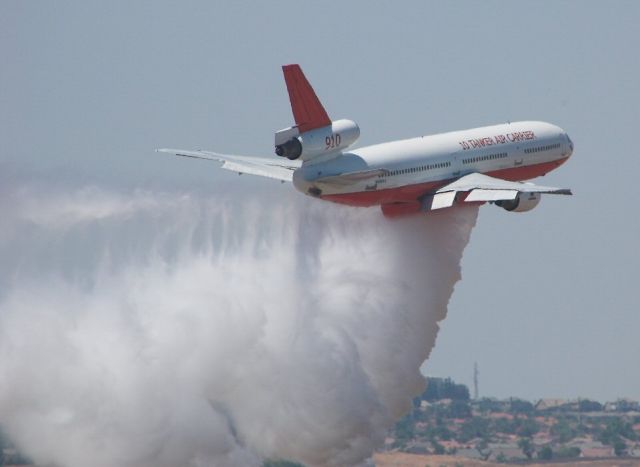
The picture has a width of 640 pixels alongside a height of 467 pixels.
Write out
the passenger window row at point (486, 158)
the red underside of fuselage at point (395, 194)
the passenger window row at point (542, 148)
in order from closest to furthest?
the red underside of fuselage at point (395, 194) → the passenger window row at point (486, 158) → the passenger window row at point (542, 148)

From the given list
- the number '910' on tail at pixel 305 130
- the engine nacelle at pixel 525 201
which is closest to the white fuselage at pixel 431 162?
the number '910' on tail at pixel 305 130

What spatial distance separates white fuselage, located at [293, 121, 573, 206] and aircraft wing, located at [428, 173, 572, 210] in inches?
23.1

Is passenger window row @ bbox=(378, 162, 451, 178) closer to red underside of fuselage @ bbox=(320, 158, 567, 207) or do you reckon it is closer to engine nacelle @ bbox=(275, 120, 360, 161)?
red underside of fuselage @ bbox=(320, 158, 567, 207)

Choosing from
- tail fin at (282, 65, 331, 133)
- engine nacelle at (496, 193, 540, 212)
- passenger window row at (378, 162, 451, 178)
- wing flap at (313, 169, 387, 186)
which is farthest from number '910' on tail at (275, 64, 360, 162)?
engine nacelle at (496, 193, 540, 212)

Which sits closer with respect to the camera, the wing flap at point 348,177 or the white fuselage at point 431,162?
the wing flap at point 348,177

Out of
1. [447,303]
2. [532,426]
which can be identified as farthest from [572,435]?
→ [447,303]

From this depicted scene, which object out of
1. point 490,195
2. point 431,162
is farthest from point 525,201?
point 431,162

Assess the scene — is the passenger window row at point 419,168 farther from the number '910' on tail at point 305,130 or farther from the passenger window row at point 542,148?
the passenger window row at point 542,148

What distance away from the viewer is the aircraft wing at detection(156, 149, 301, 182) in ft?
251

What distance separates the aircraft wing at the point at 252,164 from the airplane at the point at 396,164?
0.14 ft

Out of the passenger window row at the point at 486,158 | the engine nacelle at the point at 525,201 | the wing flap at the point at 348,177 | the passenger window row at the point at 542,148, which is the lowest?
the engine nacelle at the point at 525,201

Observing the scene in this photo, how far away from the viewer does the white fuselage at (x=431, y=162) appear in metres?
73.2

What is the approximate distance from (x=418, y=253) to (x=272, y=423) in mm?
9723

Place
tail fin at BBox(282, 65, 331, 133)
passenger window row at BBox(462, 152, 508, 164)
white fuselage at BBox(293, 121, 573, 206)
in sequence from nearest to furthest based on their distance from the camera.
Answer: tail fin at BBox(282, 65, 331, 133) < white fuselage at BBox(293, 121, 573, 206) < passenger window row at BBox(462, 152, 508, 164)
